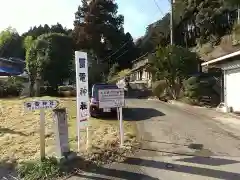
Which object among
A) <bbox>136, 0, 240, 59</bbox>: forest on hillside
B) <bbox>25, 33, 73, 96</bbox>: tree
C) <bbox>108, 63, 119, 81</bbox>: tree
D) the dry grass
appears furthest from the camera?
<bbox>108, 63, 119, 81</bbox>: tree

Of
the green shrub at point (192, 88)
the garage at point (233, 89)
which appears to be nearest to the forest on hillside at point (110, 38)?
the green shrub at point (192, 88)

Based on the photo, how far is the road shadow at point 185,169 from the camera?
783cm

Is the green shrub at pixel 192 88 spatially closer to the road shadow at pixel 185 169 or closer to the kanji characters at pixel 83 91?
the kanji characters at pixel 83 91

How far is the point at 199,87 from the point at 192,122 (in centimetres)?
907

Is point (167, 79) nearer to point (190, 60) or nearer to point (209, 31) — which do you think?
point (190, 60)

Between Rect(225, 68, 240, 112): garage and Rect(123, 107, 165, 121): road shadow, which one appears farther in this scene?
Rect(225, 68, 240, 112): garage

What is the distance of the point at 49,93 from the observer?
33219 mm

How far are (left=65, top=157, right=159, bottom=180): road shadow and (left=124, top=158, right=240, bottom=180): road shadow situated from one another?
0.66 m

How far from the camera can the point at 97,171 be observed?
8.42m

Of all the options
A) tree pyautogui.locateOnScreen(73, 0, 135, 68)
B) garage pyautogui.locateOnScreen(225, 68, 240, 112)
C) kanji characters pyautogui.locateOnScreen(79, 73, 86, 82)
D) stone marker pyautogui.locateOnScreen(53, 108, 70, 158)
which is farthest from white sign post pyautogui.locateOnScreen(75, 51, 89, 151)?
tree pyautogui.locateOnScreen(73, 0, 135, 68)

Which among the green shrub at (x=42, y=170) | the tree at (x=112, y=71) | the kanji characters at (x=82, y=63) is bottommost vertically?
the green shrub at (x=42, y=170)

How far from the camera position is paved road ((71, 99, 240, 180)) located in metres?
8.05

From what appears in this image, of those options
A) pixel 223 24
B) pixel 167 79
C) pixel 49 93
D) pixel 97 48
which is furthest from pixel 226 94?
pixel 97 48

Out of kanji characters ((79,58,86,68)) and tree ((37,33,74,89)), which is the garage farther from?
tree ((37,33,74,89))
